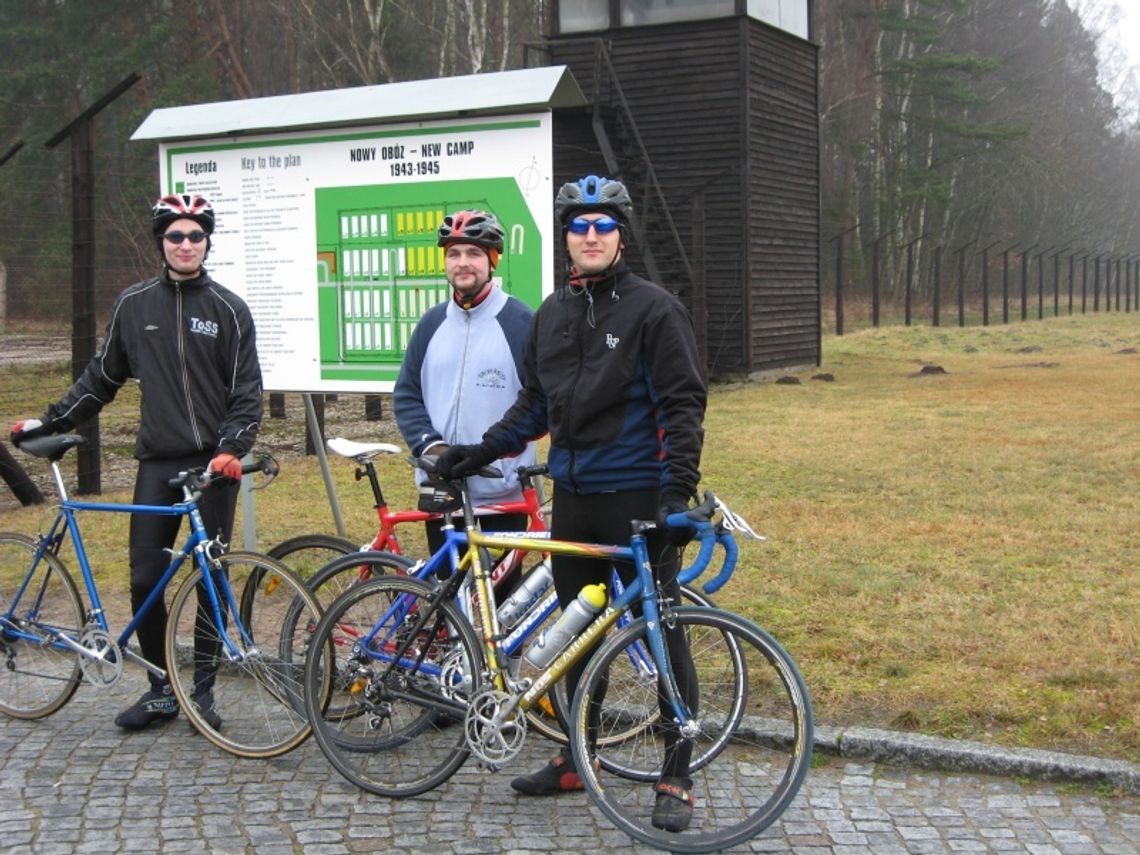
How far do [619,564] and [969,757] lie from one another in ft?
4.66

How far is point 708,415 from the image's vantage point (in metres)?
16.5

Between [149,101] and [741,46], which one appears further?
[149,101]

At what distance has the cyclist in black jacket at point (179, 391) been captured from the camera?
539 centimetres

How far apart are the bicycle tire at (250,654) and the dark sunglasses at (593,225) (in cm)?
167

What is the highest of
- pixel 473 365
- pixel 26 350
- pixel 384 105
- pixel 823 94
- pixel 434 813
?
pixel 823 94

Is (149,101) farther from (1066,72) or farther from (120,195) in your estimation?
(1066,72)

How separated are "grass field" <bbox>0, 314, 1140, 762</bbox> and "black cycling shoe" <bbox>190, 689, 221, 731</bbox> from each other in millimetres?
2261

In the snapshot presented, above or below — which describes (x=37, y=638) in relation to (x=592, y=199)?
below

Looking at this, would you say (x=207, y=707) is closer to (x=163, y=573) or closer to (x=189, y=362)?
(x=163, y=573)

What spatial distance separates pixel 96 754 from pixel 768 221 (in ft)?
60.1

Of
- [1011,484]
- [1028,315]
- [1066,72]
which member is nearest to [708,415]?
[1011,484]

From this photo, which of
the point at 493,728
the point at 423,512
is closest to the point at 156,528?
the point at 423,512

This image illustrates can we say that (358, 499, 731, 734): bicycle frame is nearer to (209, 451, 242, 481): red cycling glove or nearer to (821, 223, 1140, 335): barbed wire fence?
(209, 451, 242, 481): red cycling glove

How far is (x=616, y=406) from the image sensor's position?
446cm
